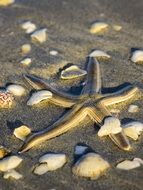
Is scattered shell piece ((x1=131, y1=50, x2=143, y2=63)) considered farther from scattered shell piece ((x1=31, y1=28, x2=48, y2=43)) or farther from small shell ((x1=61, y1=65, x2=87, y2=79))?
scattered shell piece ((x1=31, y1=28, x2=48, y2=43))

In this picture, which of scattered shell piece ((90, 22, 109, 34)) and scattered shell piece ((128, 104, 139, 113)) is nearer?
scattered shell piece ((128, 104, 139, 113))

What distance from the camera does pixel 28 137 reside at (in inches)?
132

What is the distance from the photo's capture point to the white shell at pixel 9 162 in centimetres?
315

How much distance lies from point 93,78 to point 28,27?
1.24 meters

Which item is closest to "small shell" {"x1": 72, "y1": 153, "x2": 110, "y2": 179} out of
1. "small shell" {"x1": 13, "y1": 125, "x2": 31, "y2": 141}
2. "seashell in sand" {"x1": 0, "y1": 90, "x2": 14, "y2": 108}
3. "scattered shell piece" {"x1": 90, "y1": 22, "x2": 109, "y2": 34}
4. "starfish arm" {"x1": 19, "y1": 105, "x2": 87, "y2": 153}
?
"starfish arm" {"x1": 19, "y1": 105, "x2": 87, "y2": 153}

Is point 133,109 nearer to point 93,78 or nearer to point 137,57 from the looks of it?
point 93,78

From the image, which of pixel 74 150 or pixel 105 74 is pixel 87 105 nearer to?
pixel 74 150

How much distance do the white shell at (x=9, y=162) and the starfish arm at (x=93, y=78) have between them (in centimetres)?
78

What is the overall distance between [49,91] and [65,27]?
1284mm

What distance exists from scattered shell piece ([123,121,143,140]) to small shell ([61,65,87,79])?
75cm

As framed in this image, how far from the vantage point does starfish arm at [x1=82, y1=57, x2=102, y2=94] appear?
145 inches

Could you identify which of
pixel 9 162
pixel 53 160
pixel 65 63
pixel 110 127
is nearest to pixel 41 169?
pixel 53 160

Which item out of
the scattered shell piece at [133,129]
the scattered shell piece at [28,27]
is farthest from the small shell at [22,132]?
the scattered shell piece at [28,27]

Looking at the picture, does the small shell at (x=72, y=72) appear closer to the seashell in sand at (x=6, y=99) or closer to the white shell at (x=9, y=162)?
the seashell in sand at (x=6, y=99)
